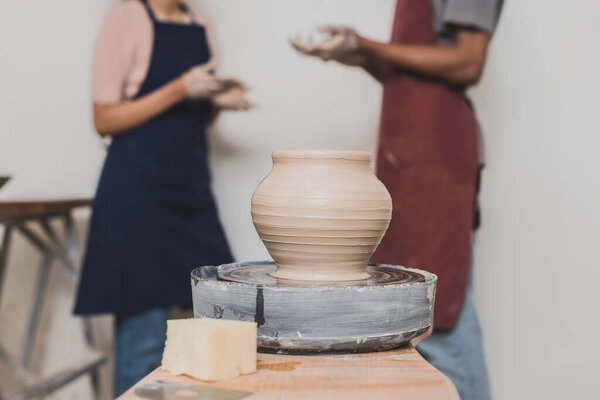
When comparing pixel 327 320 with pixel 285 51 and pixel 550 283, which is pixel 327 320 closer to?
pixel 550 283

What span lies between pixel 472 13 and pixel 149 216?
1005mm

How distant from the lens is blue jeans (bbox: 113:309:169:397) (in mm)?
1819

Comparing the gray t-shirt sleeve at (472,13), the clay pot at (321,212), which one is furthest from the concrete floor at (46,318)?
the clay pot at (321,212)

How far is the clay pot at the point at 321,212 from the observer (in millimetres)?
685

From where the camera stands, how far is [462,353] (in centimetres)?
152

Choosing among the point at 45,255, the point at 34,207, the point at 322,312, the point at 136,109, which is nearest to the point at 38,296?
the point at 45,255

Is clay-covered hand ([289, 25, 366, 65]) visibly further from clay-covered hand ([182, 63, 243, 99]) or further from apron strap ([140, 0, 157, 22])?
apron strap ([140, 0, 157, 22])

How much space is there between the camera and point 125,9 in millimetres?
1786

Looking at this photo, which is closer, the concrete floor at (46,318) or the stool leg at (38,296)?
the stool leg at (38,296)

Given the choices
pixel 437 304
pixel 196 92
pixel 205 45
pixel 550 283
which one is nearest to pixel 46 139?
pixel 205 45

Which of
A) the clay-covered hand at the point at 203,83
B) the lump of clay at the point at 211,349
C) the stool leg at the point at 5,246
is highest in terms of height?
the clay-covered hand at the point at 203,83

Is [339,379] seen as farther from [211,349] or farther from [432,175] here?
[432,175]

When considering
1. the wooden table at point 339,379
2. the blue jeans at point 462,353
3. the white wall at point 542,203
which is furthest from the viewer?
the white wall at point 542,203

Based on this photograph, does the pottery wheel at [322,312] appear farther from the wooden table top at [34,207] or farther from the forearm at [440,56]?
the wooden table top at [34,207]
